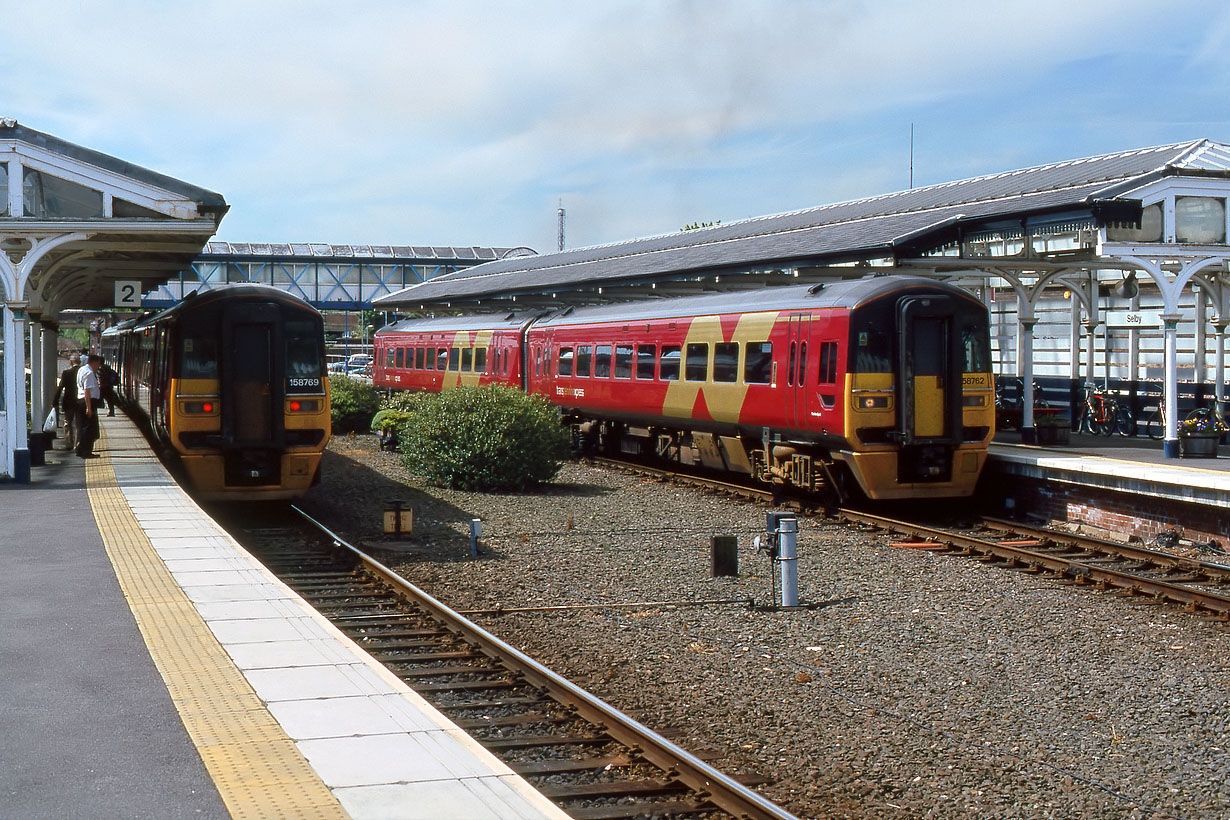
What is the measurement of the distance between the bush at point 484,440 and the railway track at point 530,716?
6666 millimetres

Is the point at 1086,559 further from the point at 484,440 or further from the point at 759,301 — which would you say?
the point at 484,440

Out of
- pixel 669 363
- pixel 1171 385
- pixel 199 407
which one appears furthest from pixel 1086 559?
pixel 199 407

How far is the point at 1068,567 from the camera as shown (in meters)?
11.5

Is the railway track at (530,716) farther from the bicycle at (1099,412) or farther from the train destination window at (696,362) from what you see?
the bicycle at (1099,412)

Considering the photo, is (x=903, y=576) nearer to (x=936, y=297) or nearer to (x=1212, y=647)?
(x=1212, y=647)

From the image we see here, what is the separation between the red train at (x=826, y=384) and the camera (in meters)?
14.6

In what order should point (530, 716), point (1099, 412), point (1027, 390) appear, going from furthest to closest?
point (1099, 412) < point (1027, 390) < point (530, 716)

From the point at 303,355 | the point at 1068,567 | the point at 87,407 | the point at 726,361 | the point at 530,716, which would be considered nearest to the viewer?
the point at 530,716

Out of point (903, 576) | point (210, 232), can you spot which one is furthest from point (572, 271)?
point (903, 576)

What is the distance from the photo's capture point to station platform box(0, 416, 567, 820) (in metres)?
4.85

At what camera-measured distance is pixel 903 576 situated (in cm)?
1139

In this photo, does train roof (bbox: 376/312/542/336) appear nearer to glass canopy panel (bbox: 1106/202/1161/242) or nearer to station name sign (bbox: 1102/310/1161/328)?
station name sign (bbox: 1102/310/1161/328)

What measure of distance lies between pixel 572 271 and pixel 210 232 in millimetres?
14911

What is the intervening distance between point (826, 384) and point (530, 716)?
8.59 meters
